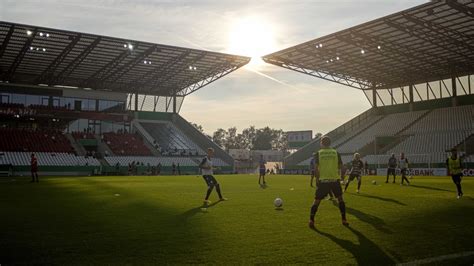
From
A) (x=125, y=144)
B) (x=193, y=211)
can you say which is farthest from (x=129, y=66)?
(x=193, y=211)

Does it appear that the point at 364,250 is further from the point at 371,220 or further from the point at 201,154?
the point at 201,154

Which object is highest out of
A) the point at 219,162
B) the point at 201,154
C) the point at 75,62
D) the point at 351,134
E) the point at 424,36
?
the point at 424,36

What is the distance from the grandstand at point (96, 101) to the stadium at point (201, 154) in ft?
0.80

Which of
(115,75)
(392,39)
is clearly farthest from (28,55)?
(392,39)

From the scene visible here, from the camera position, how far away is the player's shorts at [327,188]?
997 centimetres

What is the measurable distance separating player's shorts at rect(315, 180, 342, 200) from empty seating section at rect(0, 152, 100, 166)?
5009 centimetres

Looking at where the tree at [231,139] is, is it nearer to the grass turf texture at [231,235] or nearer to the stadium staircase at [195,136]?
the stadium staircase at [195,136]

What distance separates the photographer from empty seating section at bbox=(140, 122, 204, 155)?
226ft

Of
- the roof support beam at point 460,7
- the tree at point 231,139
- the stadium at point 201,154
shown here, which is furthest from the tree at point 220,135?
the roof support beam at point 460,7

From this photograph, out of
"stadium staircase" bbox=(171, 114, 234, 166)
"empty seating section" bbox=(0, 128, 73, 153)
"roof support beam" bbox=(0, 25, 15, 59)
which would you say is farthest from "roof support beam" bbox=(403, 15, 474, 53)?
"empty seating section" bbox=(0, 128, 73, 153)

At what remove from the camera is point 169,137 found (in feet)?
233

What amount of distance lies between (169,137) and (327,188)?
62.6 meters

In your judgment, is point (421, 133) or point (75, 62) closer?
point (75, 62)

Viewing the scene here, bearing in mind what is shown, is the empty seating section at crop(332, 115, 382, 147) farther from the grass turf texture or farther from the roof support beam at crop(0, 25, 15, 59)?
the grass turf texture
